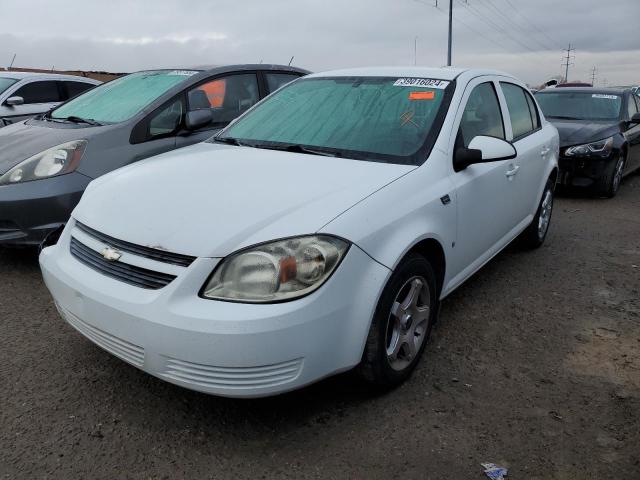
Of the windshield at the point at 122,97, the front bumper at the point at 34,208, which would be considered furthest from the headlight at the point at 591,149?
the front bumper at the point at 34,208

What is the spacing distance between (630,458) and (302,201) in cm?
175

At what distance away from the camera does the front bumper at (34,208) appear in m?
3.84

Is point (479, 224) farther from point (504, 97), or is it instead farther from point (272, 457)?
point (272, 457)

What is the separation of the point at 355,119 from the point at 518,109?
1.83m

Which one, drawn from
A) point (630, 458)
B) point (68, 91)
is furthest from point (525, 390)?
point (68, 91)

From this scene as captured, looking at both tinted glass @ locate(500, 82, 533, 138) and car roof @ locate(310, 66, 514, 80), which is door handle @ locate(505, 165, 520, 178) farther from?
car roof @ locate(310, 66, 514, 80)

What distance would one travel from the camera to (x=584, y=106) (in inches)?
332

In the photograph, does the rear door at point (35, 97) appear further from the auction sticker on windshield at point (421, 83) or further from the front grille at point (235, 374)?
the front grille at point (235, 374)

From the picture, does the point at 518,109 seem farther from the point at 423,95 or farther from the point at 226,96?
the point at 226,96

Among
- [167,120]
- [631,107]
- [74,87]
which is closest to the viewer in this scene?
[167,120]

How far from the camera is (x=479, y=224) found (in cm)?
338

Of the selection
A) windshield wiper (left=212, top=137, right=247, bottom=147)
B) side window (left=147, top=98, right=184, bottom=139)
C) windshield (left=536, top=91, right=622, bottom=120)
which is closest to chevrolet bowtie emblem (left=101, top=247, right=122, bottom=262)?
windshield wiper (left=212, top=137, right=247, bottom=147)

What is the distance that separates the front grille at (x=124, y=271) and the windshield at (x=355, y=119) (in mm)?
1229

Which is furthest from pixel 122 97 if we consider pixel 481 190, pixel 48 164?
pixel 481 190
